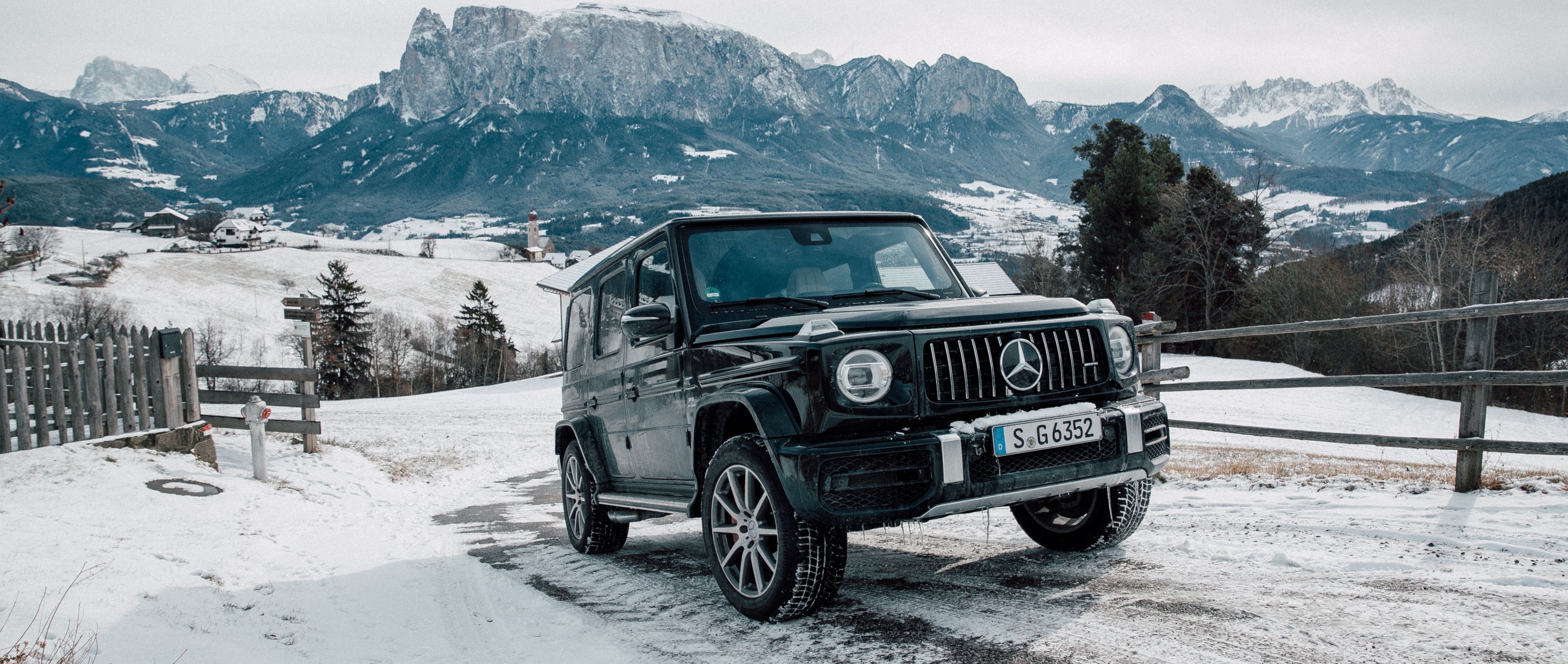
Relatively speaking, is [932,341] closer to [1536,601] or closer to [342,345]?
[1536,601]

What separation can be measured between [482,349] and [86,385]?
215ft

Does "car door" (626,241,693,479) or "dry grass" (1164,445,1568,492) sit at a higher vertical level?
"car door" (626,241,693,479)

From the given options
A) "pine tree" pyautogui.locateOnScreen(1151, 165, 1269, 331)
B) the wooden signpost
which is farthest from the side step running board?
"pine tree" pyautogui.locateOnScreen(1151, 165, 1269, 331)

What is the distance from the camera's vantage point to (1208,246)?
40.0m

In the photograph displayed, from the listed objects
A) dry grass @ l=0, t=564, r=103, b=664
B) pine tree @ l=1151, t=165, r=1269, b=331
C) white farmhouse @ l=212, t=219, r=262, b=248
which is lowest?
dry grass @ l=0, t=564, r=103, b=664

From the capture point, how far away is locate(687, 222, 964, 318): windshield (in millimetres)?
4930

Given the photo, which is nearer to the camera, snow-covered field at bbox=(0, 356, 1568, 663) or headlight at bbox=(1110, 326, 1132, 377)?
snow-covered field at bbox=(0, 356, 1568, 663)

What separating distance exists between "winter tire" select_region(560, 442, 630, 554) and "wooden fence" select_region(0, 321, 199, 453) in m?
4.79

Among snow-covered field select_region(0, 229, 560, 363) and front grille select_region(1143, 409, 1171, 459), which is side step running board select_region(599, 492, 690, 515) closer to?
front grille select_region(1143, 409, 1171, 459)

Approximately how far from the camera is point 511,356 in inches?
2876

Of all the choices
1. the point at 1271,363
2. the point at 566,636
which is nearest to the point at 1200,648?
the point at 566,636

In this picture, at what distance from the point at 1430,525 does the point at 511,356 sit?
2858 inches

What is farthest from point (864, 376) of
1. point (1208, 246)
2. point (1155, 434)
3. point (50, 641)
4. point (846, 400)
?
point (1208, 246)

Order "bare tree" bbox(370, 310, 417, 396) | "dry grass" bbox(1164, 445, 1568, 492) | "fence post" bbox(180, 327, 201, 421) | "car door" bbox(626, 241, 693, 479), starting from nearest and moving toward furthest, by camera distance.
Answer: "car door" bbox(626, 241, 693, 479) < "dry grass" bbox(1164, 445, 1568, 492) < "fence post" bbox(180, 327, 201, 421) < "bare tree" bbox(370, 310, 417, 396)
